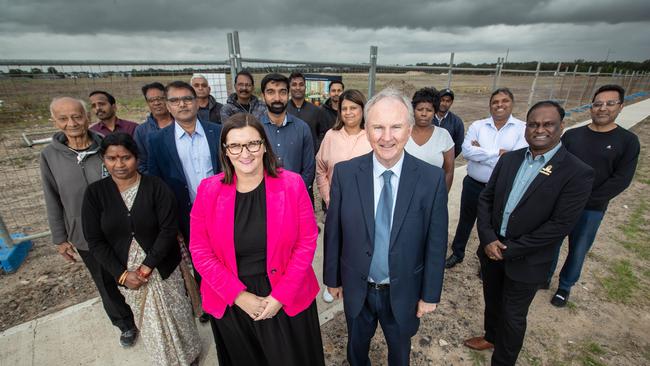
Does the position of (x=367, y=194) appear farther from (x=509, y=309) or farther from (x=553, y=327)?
(x=553, y=327)

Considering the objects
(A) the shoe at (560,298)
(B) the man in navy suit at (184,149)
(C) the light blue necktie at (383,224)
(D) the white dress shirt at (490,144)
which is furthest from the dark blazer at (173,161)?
(A) the shoe at (560,298)

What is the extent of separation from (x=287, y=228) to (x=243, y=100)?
2.49 metres

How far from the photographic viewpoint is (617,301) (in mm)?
3129

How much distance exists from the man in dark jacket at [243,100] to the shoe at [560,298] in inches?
148

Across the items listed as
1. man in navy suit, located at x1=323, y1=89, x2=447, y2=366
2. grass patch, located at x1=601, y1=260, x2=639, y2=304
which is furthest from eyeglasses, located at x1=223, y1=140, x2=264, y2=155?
grass patch, located at x1=601, y1=260, x2=639, y2=304

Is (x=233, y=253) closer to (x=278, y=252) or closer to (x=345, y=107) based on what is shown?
(x=278, y=252)

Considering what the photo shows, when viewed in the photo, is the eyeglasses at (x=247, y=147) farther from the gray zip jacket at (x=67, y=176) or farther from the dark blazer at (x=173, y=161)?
the gray zip jacket at (x=67, y=176)

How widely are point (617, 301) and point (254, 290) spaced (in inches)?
151

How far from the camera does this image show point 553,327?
2.79 meters

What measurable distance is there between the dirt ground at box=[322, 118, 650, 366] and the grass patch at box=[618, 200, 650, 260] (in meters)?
0.36

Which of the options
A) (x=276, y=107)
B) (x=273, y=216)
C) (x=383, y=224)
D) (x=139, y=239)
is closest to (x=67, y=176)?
(x=139, y=239)

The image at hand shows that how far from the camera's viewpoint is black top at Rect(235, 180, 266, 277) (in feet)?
5.77

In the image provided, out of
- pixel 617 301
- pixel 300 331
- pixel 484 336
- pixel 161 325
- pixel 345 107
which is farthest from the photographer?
pixel 617 301

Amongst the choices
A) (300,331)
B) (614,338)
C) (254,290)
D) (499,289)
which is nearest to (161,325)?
(254,290)
